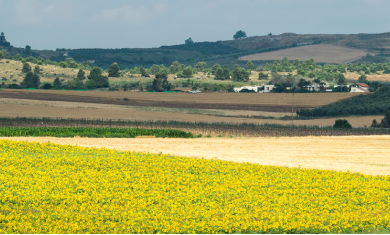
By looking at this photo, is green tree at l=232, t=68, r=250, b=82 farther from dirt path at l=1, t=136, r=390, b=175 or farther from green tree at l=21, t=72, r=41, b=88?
dirt path at l=1, t=136, r=390, b=175

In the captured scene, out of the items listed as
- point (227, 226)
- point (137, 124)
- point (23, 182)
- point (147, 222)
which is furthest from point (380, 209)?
point (137, 124)

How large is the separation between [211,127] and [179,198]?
50.0m

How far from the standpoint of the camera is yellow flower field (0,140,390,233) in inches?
643

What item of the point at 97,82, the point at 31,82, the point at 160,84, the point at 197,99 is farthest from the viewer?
the point at 97,82

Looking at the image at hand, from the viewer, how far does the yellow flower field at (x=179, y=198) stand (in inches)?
643

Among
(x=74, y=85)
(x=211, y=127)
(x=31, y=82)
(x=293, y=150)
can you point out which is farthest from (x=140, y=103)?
(x=293, y=150)

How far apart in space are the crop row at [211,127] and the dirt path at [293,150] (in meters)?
11.1

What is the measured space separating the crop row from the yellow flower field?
36.4 metres

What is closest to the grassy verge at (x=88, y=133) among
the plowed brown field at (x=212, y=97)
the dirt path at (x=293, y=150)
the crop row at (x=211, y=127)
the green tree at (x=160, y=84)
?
the dirt path at (x=293, y=150)

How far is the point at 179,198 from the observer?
19.7m

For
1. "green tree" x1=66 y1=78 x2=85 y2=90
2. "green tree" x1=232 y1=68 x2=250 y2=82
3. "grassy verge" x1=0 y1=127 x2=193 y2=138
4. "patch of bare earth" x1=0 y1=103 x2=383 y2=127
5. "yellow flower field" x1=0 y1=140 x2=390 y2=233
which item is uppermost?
"green tree" x1=232 y1=68 x2=250 y2=82

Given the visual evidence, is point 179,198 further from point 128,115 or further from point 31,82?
point 31,82

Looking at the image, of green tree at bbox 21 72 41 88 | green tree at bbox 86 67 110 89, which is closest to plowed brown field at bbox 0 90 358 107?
green tree at bbox 86 67 110 89

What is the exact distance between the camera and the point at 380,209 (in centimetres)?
1880
